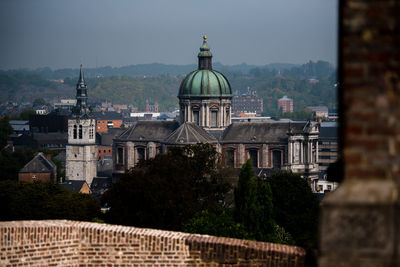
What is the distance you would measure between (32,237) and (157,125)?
310ft

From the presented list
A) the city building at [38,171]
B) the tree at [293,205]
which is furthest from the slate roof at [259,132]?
the tree at [293,205]

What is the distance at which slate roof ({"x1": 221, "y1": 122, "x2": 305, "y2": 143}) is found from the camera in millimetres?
100688

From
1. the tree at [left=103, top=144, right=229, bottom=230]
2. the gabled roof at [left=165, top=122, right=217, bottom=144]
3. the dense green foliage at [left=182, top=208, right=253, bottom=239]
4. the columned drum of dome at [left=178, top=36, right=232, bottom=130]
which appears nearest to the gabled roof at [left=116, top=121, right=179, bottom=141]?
the columned drum of dome at [left=178, top=36, right=232, bottom=130]

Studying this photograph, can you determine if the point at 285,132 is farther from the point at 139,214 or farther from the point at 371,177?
the point at 371,177

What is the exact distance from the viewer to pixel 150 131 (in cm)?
10806

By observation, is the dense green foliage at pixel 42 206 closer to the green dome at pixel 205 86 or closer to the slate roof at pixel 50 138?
the green dome at pixel 205 86

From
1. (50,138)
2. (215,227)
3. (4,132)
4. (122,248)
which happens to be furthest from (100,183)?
(122,248)

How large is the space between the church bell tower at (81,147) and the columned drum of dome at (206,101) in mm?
18983

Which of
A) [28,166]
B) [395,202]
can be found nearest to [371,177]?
[395,202]

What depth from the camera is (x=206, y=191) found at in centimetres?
5562

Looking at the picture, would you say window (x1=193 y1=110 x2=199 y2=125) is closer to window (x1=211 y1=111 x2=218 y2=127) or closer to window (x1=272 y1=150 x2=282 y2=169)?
window (x1=211 y1=111 x2=218 y2=127)

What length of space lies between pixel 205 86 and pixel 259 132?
842cm

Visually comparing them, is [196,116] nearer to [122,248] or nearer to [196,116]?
[196,116]

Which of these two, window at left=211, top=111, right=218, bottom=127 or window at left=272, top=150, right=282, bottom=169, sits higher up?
window at left=211, top=111, right=218, bottom=127
